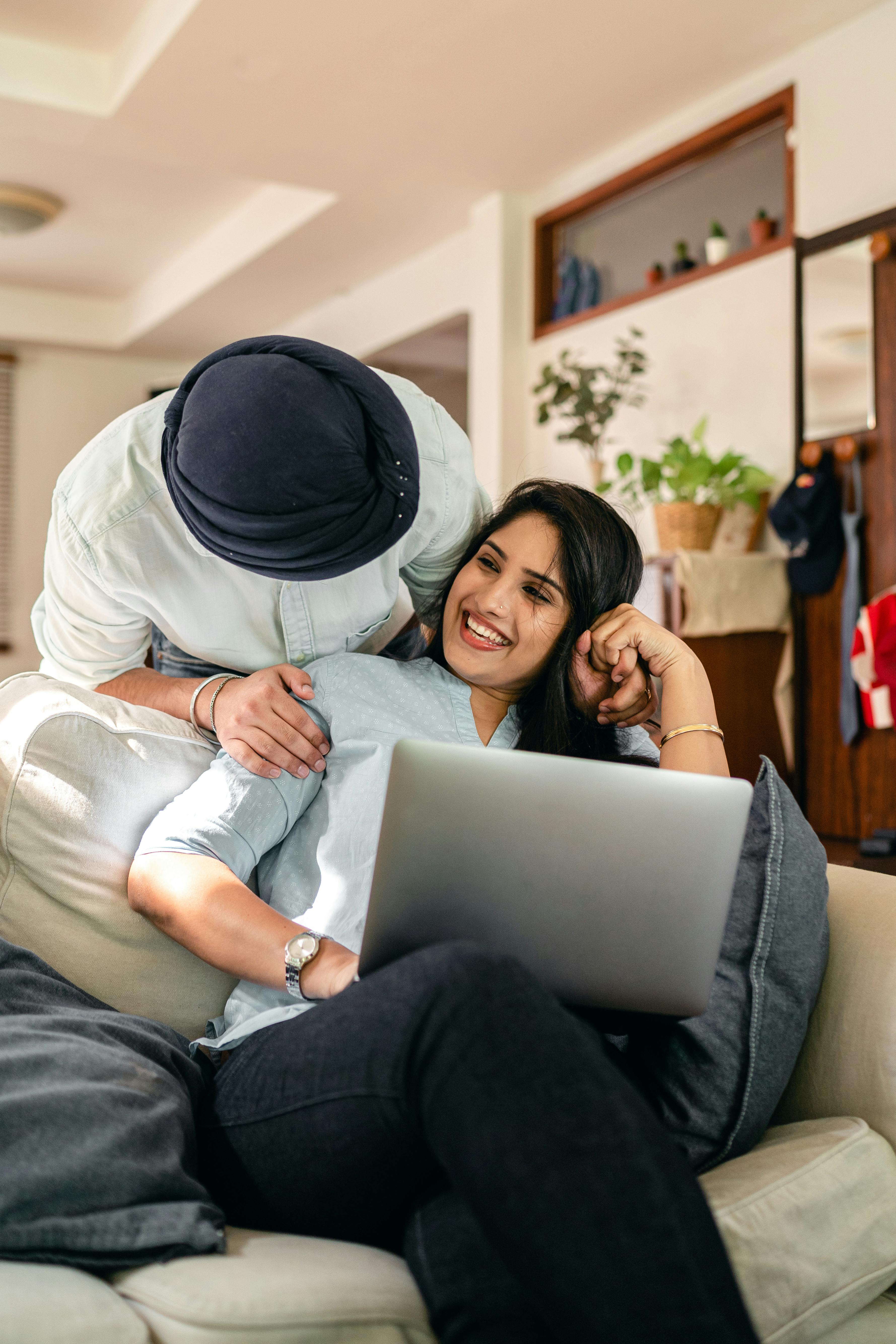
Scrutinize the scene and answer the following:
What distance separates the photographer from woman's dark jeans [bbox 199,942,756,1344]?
2.51 feet

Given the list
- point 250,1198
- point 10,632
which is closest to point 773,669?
point 250,1198

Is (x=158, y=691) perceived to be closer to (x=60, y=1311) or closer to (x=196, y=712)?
(x=196, y=712)

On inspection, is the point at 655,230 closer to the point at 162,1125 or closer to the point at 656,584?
the point at 656,584

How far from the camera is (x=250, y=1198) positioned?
1.03 meters

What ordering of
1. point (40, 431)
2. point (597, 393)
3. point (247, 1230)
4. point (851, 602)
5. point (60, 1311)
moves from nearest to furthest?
point (60, 1311), point (247, 1230), point (851, 602), point (597, 393), point (40, 431)

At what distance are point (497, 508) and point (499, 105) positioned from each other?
269cm

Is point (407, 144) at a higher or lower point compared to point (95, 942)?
higher

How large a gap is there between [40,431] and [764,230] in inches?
223

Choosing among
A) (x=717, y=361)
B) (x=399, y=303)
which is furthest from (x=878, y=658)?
(x=399, y=303)

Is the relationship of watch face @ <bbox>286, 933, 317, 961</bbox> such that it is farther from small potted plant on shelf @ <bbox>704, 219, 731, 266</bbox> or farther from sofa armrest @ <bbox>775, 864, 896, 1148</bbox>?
small potted plant on shelf @ <bbox>704, 219, 731, 266</bbox>

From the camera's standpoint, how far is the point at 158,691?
1.56m

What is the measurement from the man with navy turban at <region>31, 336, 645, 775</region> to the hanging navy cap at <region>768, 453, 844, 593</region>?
1795mm

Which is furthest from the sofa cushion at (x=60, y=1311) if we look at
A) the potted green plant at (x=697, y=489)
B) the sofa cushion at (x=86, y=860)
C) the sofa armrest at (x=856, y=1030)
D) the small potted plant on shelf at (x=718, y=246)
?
the small potted plant on shelf at (x=718, y=246)

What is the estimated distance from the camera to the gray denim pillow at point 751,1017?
1.13m
